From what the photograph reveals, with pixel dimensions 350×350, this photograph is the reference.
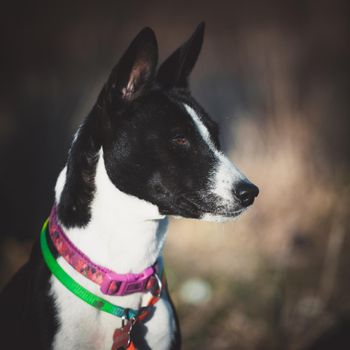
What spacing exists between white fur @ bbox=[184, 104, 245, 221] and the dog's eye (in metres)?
0.08

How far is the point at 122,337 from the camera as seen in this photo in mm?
1745

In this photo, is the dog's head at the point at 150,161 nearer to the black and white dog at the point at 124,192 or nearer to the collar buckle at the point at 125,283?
the black and white dog at the point at 124,192

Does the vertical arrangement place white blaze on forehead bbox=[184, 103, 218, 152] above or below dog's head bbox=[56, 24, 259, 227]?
above

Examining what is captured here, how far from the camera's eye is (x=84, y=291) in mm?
1768

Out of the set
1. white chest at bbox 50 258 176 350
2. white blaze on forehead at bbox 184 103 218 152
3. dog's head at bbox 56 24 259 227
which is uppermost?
white blaze on forehead at bbox 184 103 218 152

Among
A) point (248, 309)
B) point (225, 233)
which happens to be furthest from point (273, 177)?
point (248, 309)

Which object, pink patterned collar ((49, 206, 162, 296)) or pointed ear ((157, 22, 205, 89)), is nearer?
pink patterned collar ((49, 206, 162, 296))

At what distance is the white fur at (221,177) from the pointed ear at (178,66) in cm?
33

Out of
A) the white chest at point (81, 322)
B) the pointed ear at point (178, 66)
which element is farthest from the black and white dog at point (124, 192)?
the pointed ear at point (178, 66)

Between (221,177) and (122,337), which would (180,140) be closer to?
(221,177)

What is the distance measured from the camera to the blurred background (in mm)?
3604

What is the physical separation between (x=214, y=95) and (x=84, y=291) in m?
3.98

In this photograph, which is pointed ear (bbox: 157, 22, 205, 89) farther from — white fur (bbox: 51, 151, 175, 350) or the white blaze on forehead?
white fur (bbox: 51, 151, 175, 350)

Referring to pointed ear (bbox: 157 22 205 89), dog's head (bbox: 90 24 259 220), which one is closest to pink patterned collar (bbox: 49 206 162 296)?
dog's head (bbox: 90 24 259 220)
